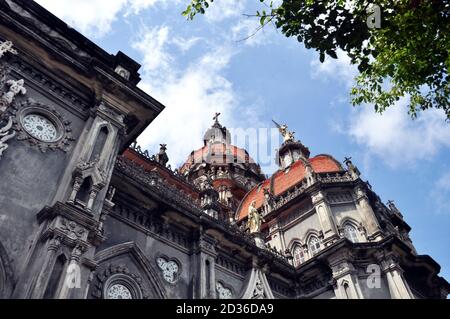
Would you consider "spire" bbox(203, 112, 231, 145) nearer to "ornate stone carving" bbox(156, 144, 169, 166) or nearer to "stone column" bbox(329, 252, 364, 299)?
"ornate stone carving" bbox(156, 144, 169, 166)

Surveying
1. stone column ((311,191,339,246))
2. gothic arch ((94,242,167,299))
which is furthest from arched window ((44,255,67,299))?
stone column ((311,191,339,246))

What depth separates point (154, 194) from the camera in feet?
47.6

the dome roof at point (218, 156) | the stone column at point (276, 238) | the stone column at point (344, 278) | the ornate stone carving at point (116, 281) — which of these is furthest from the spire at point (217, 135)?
the ornate stone carving at point (116, 281)

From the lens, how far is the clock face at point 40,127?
11695 mm

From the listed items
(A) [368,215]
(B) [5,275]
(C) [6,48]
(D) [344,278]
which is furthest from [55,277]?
(A) [368,215]

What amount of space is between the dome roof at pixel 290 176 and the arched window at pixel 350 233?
463 centimetres

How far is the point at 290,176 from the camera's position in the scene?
28.7 meters

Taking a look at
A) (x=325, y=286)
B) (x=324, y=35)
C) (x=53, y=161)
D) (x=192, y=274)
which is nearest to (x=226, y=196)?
(x=325, y=286)

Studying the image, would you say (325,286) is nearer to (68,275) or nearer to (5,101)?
(68,275)

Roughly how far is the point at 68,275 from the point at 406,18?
374 inches

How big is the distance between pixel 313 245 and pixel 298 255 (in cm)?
106

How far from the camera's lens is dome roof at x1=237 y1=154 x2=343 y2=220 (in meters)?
27.1

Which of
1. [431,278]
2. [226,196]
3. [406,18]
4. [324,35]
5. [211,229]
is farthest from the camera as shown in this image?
[226,196]

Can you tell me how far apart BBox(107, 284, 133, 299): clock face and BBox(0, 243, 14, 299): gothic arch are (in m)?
3.62
